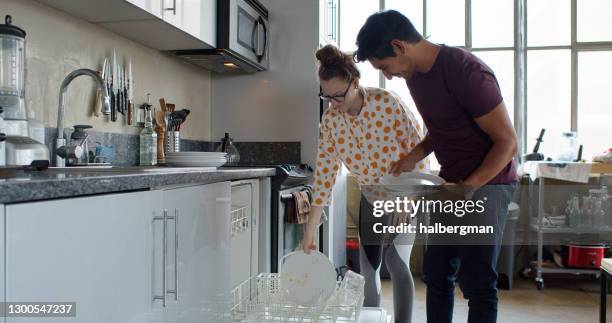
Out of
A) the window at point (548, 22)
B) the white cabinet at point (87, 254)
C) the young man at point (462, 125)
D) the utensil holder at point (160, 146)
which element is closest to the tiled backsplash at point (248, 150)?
the utensil holder at point (160, 146)

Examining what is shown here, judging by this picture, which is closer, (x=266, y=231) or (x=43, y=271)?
(x=43, y=271)

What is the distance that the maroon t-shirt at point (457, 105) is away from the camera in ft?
4.22

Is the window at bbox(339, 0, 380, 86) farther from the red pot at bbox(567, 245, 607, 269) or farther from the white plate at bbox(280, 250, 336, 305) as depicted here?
the white plate at bbox(280, 250, 336, 305)

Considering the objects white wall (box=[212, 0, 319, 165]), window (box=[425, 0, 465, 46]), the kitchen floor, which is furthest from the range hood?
window (box=[425, 0, 465, 46])

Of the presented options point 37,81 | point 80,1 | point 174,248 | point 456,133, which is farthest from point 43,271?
point 80,1

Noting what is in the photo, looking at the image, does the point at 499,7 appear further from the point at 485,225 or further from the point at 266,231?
the point at 485,225

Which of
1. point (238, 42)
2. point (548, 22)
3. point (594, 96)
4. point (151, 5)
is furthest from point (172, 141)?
point (594, 96)

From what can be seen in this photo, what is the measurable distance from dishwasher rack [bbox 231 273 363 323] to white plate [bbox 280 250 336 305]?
0.10 feet

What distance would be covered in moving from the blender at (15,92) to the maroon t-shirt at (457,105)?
1065 mm

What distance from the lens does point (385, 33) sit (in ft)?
4.60

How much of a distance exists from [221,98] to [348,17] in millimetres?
1660

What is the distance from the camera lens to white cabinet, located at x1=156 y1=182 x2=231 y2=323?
1401mm

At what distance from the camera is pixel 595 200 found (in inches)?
151

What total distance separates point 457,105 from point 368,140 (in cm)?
64
